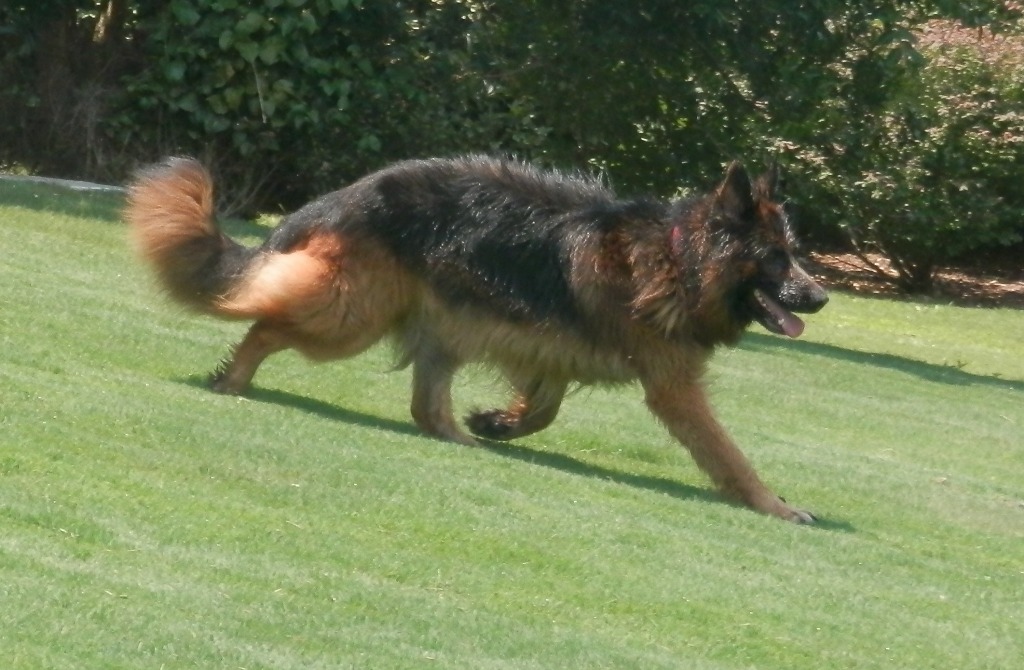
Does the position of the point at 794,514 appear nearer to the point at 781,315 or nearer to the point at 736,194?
the point at 781,315

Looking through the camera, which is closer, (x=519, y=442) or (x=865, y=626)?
(x=865, y=626)

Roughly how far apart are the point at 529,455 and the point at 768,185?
2.00 m

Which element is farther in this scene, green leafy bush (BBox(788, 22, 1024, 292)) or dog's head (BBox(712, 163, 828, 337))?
green leafy bush (BBox(788, 22, 1024, 292))

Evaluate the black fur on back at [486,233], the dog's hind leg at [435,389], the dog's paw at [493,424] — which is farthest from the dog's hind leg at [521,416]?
the black fur on back at [486,233]

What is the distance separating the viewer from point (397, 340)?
9977mm

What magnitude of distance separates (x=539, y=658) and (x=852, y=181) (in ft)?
69.7

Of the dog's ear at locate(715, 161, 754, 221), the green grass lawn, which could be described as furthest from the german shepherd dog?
the green grass lawn

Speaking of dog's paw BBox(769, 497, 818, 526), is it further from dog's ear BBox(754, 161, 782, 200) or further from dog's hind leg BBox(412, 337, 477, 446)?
dog's hind leg BBox(412, 337, 477, 446)

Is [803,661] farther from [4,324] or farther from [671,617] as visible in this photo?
[4,324]

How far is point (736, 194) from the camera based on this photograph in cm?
926

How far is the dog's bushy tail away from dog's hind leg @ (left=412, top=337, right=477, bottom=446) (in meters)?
0.87

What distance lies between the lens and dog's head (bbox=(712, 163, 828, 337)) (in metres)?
9.26

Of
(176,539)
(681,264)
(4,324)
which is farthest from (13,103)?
(176,539)

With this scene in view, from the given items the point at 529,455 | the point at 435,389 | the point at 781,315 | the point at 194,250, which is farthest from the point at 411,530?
the point at 194,250
